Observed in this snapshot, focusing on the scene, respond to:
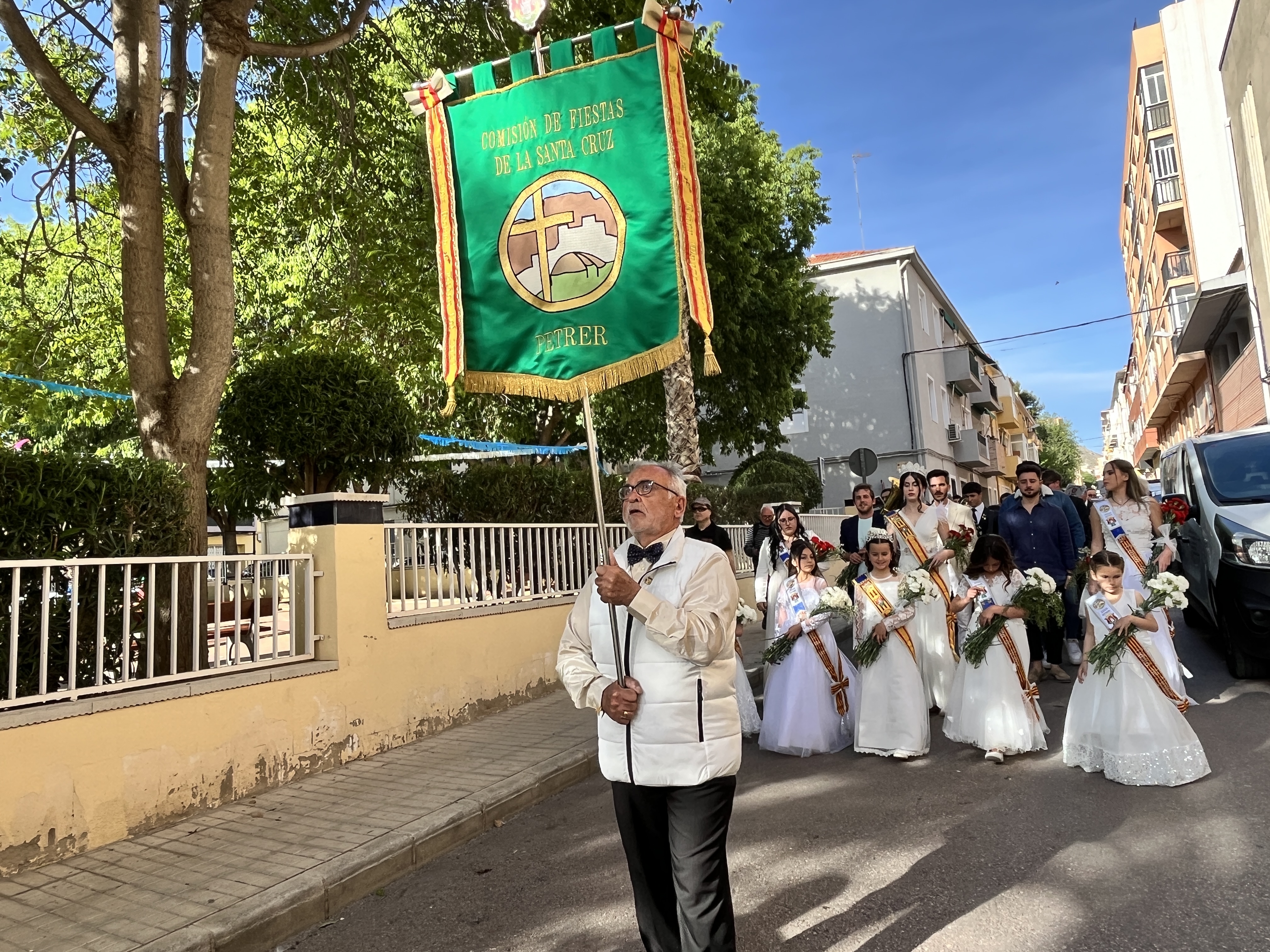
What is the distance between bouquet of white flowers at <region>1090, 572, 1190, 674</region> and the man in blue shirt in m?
2.52

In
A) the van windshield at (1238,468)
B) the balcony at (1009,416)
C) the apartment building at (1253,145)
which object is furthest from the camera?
the balcony at (1009,416)

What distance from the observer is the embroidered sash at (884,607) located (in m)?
6.14

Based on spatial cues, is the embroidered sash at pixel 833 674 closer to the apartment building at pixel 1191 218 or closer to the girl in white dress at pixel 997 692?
the girl in white dress at pixel 997 692

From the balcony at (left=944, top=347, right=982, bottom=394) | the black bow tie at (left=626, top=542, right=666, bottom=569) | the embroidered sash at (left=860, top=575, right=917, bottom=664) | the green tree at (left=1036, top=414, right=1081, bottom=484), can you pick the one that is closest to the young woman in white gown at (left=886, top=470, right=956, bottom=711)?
the embroidered sash at (left=860, top=575, right=917, bottom=664)

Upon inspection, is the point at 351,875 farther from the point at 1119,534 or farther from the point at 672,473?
the point at 1119,534

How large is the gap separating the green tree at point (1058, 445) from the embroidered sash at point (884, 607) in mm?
84110

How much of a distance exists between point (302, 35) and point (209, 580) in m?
6.47

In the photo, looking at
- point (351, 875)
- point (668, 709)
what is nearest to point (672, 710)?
point (668, 709)

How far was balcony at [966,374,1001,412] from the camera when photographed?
42.2 metres

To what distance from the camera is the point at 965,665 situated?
6.10 metres

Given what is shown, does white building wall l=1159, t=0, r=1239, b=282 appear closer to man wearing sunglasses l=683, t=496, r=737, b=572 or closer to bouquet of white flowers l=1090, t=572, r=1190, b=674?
man wearing sunglasses l=683, t=496, r=737, b=572

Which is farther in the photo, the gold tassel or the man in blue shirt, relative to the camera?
the man in blue shirt

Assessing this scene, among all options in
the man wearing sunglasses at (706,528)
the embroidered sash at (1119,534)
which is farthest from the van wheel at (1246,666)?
the man wearing sunglasses at (706,528)

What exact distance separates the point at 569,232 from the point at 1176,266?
3519 cm
